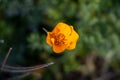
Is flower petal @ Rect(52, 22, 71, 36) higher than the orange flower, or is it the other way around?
flower petal @ Rect(52, 22, 71, 36)

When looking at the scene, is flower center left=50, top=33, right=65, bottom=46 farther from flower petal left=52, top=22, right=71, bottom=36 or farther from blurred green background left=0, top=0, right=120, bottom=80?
blurred green background left=0, top=0, right=120, bottom=80

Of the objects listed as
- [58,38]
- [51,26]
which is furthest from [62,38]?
[51,26]

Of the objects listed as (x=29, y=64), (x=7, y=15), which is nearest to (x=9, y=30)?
(x=7, y=15)

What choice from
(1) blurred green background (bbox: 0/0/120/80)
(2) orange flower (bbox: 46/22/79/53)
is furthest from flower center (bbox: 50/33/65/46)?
(1) blurred green background (bbox: 0/0/120/80)

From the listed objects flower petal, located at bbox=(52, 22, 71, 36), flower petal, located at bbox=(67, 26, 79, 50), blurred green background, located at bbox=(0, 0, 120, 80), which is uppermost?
flower petal, located at bbox=(52, 22, 71, 36)

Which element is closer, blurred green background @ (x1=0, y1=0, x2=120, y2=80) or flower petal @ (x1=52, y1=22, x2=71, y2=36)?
flower petal @ (x1=52, y1=22, x2=71, y2=36)

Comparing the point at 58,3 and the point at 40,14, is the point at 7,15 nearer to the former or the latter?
the point at 40,14

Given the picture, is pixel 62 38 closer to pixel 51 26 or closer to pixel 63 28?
pixel 63 28
